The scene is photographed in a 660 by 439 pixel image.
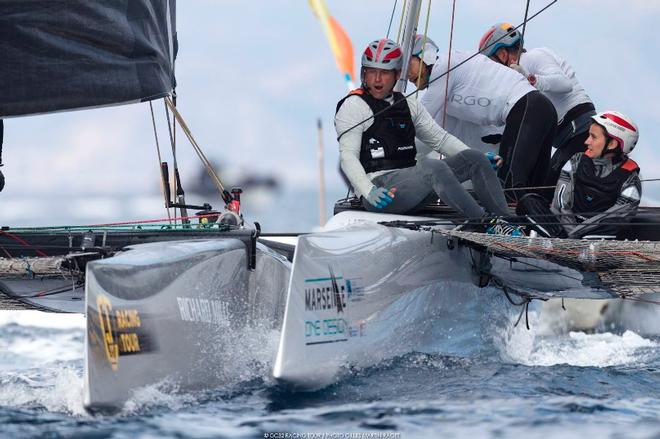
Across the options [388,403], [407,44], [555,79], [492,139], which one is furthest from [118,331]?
[555,79]

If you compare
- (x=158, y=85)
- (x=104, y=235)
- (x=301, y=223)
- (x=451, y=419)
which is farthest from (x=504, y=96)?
(x=301, y=223)

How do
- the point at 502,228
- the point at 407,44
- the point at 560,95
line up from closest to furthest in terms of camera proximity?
the point at 502,228
the point at 407,44
the point at 560,95

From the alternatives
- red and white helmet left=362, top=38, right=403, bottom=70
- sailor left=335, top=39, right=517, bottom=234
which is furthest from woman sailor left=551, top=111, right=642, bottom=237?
red and white helmet left=362, top=38, right=403, bottom=70

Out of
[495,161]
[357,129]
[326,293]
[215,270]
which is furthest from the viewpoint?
[495,161]

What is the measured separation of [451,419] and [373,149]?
5.82 feet

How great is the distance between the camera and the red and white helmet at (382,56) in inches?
197

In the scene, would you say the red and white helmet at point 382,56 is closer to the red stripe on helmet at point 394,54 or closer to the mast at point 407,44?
the red stripe on helmet at point 394,54

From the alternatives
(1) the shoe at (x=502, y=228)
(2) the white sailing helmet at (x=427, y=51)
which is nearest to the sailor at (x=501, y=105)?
(2) the white sailing helmet at (x=427, y=51)

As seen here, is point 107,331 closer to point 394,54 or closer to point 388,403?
point 388,403

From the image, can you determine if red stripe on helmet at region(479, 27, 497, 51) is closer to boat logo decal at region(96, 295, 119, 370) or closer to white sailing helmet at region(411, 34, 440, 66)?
white sailing helmet at region(411, 34, 440, 66)

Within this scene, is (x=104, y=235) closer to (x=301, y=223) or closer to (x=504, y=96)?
(x=504, y=96)

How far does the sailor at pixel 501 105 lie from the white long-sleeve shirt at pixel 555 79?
0.38 metres

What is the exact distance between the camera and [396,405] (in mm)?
3684

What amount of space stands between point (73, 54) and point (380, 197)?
4.48 feet
